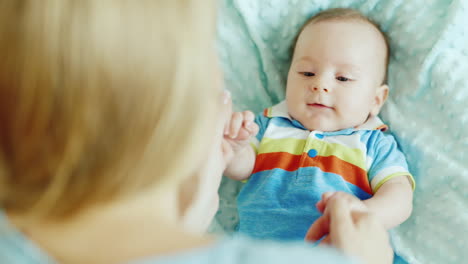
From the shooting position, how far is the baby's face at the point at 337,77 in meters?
1.24

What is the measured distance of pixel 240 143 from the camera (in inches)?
46.4

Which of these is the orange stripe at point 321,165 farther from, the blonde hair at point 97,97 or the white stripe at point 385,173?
the blonde hair at point 97,97

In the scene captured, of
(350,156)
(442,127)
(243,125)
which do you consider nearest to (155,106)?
(243,125)

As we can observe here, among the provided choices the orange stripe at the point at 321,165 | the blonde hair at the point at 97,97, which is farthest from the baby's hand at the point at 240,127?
the blonde hair at the point at 97,97

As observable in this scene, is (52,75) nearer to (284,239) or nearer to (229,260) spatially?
(229,260)

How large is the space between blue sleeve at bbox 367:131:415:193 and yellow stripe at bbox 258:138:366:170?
0.11ft

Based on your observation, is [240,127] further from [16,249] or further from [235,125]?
[16,249]

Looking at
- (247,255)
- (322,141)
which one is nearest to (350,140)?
(322,141)

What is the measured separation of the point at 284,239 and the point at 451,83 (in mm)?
579

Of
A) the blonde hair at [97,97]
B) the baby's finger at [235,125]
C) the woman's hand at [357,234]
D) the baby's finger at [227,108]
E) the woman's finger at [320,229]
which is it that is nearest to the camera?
the blonde hair at [97,97]

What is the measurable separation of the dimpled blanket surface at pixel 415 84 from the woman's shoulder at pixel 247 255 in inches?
25.7

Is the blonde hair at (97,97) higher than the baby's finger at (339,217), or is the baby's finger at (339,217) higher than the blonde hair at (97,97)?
the blonde hair at (97,97)

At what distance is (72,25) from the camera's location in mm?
483

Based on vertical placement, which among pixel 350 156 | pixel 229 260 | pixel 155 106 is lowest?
pixel 350 156
